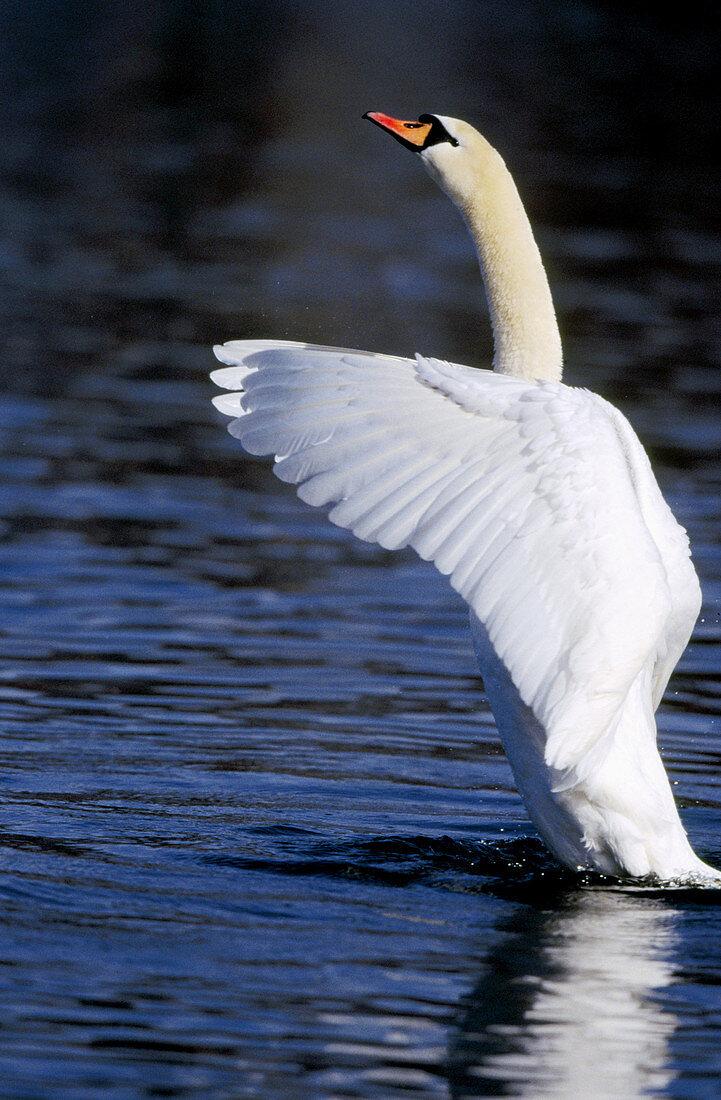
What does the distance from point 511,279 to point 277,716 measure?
2.63 meters

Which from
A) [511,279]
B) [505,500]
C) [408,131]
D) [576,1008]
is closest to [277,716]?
[511,279]

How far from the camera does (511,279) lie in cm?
745

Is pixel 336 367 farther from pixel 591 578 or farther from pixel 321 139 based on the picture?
pixel 321 139

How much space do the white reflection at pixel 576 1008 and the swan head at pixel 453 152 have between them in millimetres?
2648

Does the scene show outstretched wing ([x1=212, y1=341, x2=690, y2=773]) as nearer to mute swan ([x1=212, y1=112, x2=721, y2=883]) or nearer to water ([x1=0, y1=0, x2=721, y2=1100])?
mute swan ([x1=212, y1=112, x2=721, y2=883])

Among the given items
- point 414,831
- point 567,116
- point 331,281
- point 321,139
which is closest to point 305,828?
point 414,831

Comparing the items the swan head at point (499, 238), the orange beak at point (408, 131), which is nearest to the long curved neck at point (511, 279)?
the swan head at point (499, 238)

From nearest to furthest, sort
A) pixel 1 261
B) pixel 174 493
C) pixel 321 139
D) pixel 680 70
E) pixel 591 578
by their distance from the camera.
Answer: pixel 591 578
pixel 174 493
pixel 1 261
pixel 321 139
pixel 680 70

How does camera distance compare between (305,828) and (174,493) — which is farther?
(174,493)

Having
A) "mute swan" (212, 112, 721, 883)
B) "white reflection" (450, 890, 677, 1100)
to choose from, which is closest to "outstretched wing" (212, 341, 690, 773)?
"mute swan" (212, 112, 721, 883)

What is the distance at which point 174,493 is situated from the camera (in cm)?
1291

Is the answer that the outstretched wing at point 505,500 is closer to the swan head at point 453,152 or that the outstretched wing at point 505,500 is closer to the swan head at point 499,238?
the swan head at point 499,238

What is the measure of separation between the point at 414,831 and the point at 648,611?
192 centimetres

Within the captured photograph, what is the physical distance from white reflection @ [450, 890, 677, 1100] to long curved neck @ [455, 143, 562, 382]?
6.17 ft
